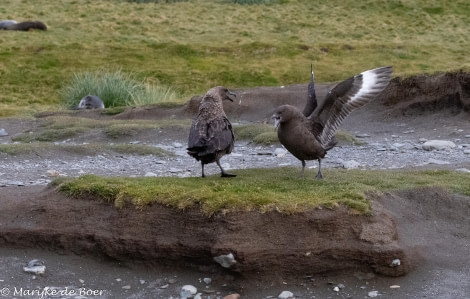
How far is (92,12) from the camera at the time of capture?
4531 centimetres

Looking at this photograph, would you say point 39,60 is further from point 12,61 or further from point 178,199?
point 178,199

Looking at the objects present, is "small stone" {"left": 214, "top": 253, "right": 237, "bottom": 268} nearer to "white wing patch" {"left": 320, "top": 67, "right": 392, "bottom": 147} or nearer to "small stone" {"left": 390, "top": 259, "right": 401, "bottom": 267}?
"small stone" {"left": 390, "top": 259, "right": 401, "bottom": 267}

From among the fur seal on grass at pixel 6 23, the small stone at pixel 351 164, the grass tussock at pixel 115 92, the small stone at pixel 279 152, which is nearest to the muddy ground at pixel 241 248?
the small stone at pixel 351 164

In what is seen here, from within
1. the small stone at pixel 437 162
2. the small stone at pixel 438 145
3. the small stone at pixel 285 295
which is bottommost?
the small stone at pixel 438 145

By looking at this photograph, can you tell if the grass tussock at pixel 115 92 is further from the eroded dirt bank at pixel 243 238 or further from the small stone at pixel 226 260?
the small stone at pixel 226 260

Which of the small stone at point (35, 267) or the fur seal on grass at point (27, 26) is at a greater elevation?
the small stone at point (35, 267)

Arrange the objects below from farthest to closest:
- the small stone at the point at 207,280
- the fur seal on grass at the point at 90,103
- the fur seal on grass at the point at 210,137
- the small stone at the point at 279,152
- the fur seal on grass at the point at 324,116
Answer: the fur seal on grass at the point at 90,103
the small stone at the point at 279,152
the fur seal on grass at the point at 324,116
the fur seal on grass at the point at 210,137
the small stone at the point at 207,280

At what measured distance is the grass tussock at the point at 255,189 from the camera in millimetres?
6516

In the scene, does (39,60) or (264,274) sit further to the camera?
(39,60)

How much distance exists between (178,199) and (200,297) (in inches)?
37.6

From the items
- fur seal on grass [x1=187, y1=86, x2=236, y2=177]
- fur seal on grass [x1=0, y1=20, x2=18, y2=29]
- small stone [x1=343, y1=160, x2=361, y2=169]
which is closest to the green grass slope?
fur seal on grass [x1=0, y1=20, x2=18, y2=29]

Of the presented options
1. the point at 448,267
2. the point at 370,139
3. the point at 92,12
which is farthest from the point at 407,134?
the point at 92,12

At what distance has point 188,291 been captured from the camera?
6227 millimetres

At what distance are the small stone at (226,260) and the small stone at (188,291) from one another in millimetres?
296
